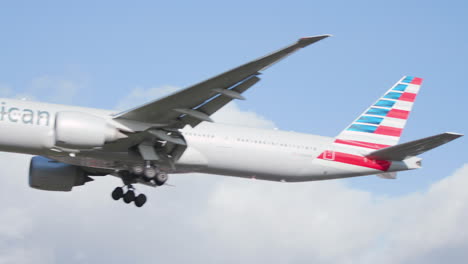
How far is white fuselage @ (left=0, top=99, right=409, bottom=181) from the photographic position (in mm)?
25438

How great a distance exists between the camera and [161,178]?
28125mm

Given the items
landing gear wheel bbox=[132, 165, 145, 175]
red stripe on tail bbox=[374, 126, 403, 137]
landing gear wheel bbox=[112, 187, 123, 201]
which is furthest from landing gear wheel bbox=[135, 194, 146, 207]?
red stripe on tail bbox=[374, 126, 403, 137]

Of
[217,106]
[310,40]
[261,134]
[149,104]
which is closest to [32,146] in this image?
[149,104]

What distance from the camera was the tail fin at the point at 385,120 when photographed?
3114 centimetres

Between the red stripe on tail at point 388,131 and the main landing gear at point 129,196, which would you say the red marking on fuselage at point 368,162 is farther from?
the main landing gear at point 129,196

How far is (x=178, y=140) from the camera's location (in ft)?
89.5

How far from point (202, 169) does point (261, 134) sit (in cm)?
260

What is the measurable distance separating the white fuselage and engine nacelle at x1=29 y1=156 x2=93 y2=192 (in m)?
2.33

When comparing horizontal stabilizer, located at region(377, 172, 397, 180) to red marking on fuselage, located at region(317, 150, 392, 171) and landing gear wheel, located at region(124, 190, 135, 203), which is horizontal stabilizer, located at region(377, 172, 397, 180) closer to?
red marking on fuselage, located at region(317, 150, 392, 171)

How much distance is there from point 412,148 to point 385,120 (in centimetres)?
346

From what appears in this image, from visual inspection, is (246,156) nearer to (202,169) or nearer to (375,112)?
(202,169)

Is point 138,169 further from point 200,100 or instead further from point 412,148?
point 412,148

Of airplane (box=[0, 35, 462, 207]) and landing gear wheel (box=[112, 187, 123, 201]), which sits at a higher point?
airplane (box=[0, 35, 462, 207])

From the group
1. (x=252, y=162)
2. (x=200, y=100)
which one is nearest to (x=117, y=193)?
(x=252, y=162)
